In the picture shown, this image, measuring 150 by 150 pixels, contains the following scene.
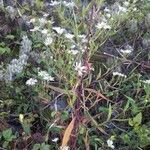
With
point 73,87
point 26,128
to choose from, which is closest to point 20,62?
point 26,128

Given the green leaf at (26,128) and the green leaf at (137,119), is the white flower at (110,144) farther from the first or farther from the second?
the green leaf at (26,128)

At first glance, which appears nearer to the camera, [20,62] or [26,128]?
[26,128]

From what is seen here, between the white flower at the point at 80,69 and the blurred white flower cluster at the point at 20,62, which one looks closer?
the white flower at the point at 80,69

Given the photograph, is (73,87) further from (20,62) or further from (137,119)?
(20,62)

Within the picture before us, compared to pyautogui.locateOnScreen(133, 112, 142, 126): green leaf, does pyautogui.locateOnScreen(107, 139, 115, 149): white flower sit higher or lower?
lower

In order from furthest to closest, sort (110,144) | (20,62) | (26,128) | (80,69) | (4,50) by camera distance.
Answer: (4,50) → (20,62) → (26,128) → (110,144) → (80,69)

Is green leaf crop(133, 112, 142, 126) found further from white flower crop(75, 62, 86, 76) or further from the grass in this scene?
white flower crop(75, 62, 86, 76)

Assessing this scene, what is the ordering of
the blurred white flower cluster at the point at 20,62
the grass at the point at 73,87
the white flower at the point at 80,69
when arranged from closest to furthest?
the white flower at the point at 80,69
the grass at the point at 73,87
the blurred white flower cluster at the point at 20,62

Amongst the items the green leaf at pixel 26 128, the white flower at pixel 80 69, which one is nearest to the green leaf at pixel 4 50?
the green leaf at pixel 26 128

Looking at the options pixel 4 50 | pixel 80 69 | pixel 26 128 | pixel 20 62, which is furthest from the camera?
pixel 4 50

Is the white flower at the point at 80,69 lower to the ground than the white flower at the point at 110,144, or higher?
higher

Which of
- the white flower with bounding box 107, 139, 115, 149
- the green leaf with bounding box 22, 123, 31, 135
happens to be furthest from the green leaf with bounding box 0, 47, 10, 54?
the white flower with bounding box 107, 139, 115, 149

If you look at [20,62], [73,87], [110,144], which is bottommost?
[110,144]
